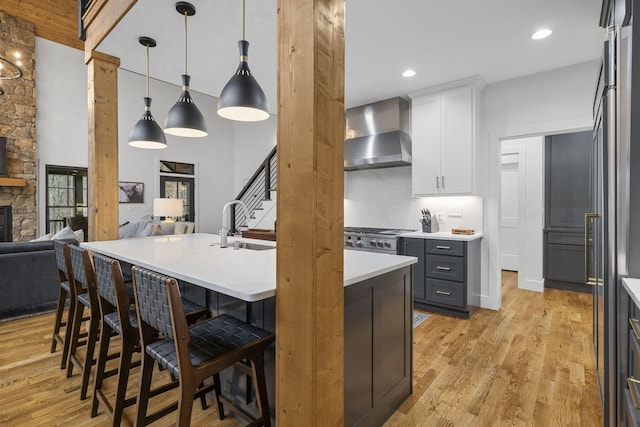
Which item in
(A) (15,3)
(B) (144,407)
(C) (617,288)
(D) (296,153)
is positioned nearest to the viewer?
(D) (296,153)

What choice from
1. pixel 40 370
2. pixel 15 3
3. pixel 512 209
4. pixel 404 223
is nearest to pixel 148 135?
pixel 40 370

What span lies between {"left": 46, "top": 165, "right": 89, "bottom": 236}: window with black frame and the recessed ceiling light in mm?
7794

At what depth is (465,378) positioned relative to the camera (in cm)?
237

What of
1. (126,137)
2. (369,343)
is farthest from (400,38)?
(126,137)

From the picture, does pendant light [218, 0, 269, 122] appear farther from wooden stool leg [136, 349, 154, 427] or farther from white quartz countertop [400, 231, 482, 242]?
white quartz countertop [400, 231, 482, 242]

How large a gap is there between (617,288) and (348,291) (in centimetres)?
114

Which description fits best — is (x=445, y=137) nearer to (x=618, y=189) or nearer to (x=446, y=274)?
(x=446, y=274)

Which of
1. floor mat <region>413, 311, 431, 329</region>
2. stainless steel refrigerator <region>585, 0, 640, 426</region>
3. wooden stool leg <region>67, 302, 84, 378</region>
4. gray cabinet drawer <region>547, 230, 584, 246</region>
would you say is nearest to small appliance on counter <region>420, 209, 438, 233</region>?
floor mat <region>413, 311, 431, 329</region>

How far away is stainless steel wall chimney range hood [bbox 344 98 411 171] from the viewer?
432cm

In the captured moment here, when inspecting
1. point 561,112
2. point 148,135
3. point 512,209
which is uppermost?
point 561,112

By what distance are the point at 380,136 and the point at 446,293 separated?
2187mm

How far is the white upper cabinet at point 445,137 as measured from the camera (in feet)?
12.7

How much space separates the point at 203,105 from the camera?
9141 millimetres

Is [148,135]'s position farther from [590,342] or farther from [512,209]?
[512,209]
